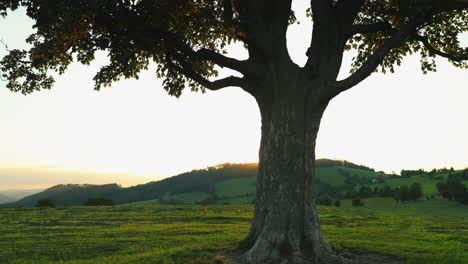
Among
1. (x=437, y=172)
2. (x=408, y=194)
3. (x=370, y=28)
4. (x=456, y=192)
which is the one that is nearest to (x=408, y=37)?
(x=370, y=28)

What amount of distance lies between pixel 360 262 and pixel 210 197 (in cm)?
14142

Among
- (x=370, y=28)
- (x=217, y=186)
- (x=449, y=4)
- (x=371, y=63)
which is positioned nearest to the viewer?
(x=371, y=63)

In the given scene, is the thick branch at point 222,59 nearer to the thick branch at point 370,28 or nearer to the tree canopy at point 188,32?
the tree canopy at point 188,32

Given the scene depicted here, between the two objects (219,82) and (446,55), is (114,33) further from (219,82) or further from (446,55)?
(446,55)

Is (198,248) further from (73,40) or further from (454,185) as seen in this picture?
(454,185)

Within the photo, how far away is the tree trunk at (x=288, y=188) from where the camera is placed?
14.4 m

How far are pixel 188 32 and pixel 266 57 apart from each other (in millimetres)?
3547

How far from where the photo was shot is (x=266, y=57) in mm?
16422

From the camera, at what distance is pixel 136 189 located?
192750 mm

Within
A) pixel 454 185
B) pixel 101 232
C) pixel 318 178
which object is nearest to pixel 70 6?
pixel 101 232

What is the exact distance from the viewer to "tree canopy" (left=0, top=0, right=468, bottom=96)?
14750mm

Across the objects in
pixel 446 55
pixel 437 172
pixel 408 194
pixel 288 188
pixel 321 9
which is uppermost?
pixel 321 9

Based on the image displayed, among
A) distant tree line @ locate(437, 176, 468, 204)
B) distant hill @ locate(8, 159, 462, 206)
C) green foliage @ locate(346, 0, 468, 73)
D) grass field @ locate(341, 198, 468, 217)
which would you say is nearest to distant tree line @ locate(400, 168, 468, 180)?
distant hill @ locate(8, 159, 462, 206)

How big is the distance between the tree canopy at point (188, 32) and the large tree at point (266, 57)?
0.14ft
